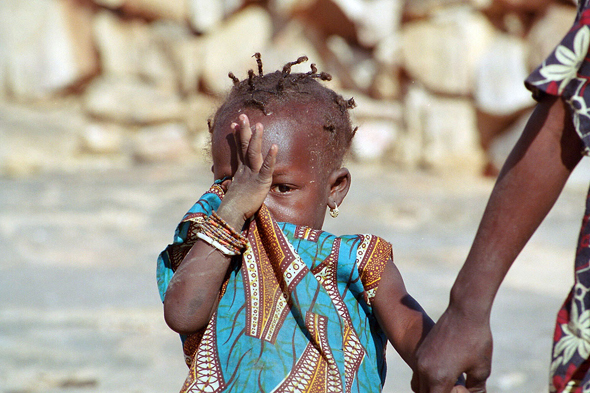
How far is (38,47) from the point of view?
1207 centimetres

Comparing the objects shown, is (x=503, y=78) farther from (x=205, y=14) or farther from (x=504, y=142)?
(x=205, y=14)

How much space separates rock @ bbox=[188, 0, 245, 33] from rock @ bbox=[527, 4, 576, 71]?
16.0 ft

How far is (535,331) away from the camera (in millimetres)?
4414

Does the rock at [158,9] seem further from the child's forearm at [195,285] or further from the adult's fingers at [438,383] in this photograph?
the adult's fingers at [438,383]

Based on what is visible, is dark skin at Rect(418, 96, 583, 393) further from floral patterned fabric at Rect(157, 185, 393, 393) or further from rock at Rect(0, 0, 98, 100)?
rock at Rect(0, 0, 98, 100)

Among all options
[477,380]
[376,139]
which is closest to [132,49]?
[376,139]

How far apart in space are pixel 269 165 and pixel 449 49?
9.16m

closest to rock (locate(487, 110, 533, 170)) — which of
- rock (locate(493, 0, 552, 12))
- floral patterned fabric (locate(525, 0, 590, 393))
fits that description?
rock (locate(493, 0, 552, 12))

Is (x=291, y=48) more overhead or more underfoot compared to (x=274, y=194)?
more overhead

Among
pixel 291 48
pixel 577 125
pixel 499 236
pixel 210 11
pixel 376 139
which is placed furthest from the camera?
pixel 210 11

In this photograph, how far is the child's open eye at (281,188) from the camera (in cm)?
180

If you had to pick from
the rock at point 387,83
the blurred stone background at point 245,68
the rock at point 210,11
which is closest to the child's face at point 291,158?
the blurred stone background at point 245,68

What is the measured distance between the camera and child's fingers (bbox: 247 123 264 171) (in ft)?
5.36

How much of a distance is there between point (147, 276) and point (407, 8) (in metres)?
6.54
